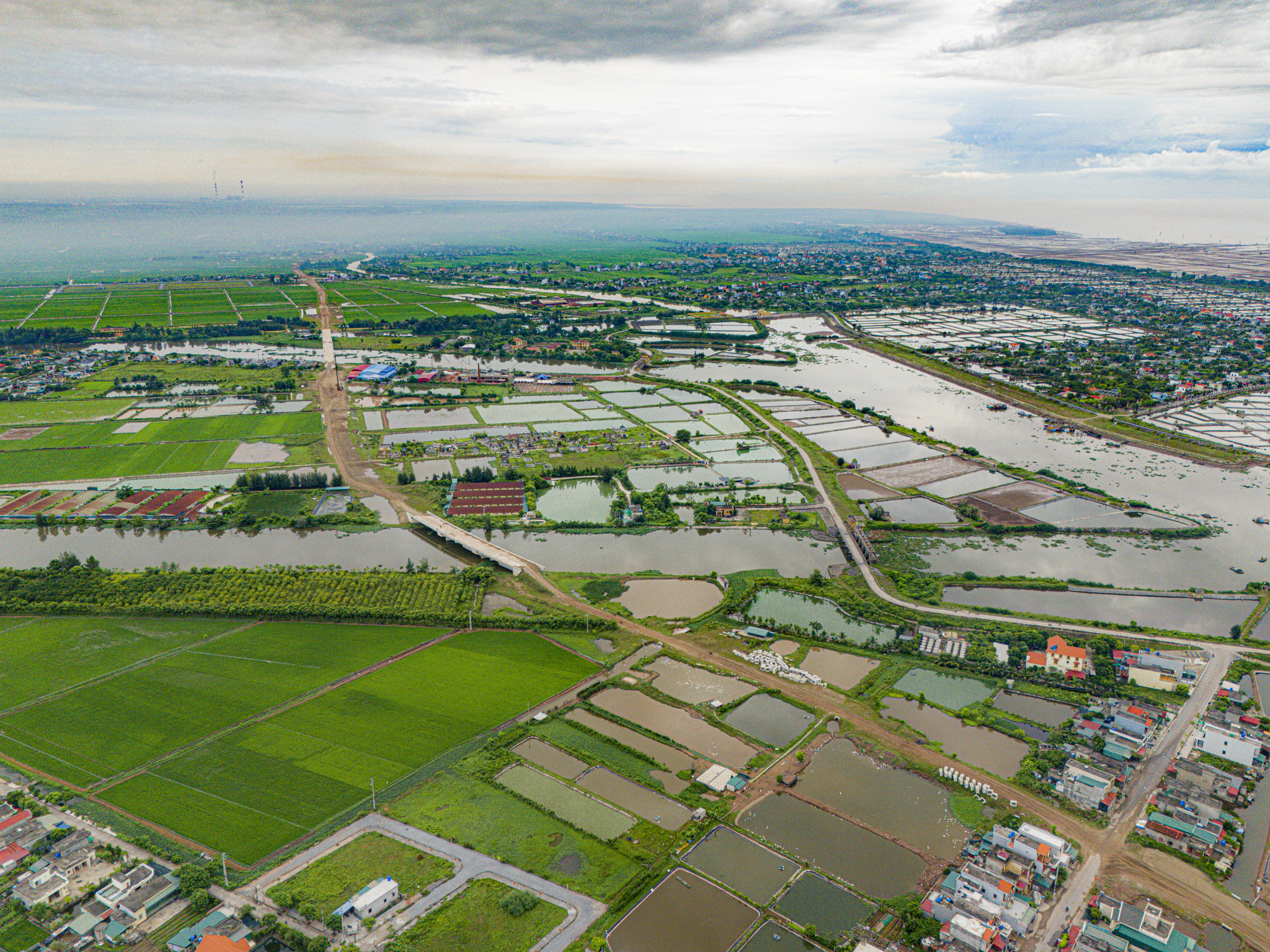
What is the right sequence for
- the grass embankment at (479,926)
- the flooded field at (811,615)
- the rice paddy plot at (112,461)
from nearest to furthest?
the grass embankment at (479,926)
the flooded field at (811,615)
the rice paddy plot at (112,461)

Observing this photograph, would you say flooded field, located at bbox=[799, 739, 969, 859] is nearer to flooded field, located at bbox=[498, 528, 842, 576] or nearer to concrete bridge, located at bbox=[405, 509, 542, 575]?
flooded field, located at bbox=[498, 528, 842, 576]

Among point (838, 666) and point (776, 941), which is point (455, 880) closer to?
point (776, 941)

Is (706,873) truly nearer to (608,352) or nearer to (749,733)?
(749,733)

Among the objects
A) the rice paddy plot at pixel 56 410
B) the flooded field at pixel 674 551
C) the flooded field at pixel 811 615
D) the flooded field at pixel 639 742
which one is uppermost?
the rice paddy plot at pixel 56 410

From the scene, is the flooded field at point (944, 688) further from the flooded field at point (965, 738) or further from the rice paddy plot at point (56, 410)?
the rice paddy plot at point (56, 410)

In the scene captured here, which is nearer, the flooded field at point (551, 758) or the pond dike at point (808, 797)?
the pond dike at point (808, 797)

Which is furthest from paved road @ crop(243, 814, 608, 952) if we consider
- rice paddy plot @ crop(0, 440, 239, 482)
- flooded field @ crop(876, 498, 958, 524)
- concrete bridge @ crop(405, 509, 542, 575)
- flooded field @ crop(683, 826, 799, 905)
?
rice paddy plot @ crop(0, 440, 239, 482)

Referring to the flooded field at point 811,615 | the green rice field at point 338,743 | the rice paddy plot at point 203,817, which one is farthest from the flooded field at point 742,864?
the flooded field at point 811,615
